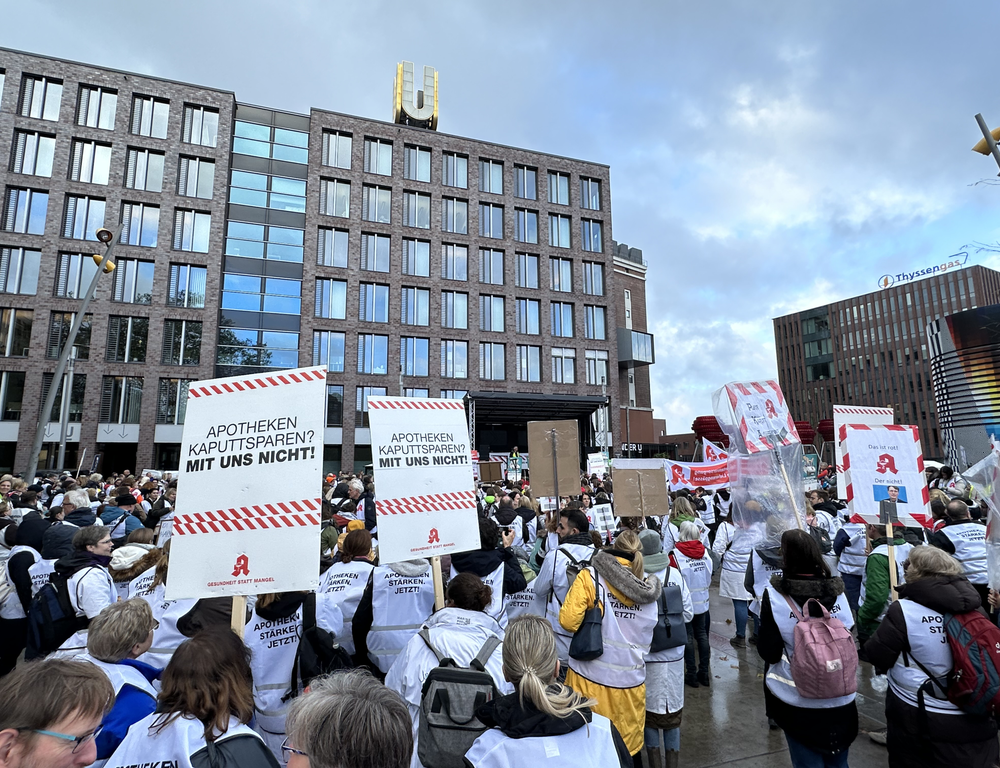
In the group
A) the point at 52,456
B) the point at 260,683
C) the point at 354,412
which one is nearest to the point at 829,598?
the point at 260,683

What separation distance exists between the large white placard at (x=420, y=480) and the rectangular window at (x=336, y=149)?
41527mm

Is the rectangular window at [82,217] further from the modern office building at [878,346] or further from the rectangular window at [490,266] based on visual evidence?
the modern office building at [878,346]

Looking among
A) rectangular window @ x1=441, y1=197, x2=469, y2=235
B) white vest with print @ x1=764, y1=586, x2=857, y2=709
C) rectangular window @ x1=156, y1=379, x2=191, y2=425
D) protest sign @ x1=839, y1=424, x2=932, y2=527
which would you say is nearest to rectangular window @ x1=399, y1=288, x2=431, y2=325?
rectangular window @ x1=441, y1=197, x2=469, y2=235

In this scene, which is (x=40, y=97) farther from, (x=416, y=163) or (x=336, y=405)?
(x=336, y=405)

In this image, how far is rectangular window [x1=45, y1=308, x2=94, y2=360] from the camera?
1334 inches

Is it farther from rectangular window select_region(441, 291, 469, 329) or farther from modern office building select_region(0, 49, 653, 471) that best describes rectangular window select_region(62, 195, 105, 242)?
rectangular window select_region(441, 291, 469, 329)

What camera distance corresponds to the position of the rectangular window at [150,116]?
36969mm

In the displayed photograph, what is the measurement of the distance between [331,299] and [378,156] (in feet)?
38.1

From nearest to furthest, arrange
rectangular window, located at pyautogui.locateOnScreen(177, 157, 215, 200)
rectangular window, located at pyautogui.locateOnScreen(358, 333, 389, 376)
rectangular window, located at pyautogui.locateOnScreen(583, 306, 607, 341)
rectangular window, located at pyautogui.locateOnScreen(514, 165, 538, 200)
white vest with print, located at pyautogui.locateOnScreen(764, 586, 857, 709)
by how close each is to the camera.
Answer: white vest with print, located at pyautogui.locateOnScreen(764, 586, 857, 709) → rectangular window, located at pyautogui.locateOnScreen(177, 157, 215, 200) → rectangular window, located at pyautogui.locateOnScreen(358, 333, 389, 376) → rectangular window, located at pyautogui.locateOnScreen(514, 165, 538, 200) → rectangular window, located at pyautogui.locateOnScreen(583, 306, 607, 341)

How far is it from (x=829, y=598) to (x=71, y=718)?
384cm

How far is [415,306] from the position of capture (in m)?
41.8

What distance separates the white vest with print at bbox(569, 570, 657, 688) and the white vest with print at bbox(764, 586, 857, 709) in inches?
30.7

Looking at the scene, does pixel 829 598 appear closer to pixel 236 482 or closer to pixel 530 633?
pixel 530 633

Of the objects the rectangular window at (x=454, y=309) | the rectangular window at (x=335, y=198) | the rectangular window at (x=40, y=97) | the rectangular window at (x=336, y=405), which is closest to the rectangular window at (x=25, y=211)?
the rectangular window at (x=40, y=97)
